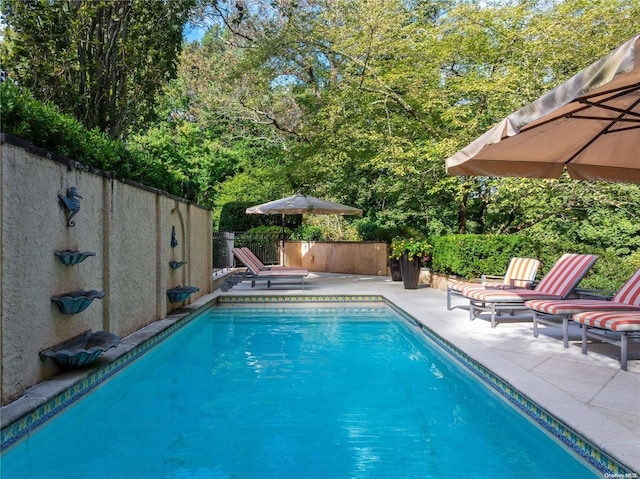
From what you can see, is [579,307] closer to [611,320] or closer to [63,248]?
[611,320]

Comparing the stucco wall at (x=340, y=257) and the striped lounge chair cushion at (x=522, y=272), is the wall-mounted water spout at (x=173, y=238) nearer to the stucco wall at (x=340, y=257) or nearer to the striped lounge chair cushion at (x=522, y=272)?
the striped lounge chair cushion at (x=522, y=272)

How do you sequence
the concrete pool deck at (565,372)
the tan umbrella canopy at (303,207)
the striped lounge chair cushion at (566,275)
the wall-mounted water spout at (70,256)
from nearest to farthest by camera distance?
the concrete pool deck at (565,372) < the wall-mounted water spout at (70,256) < the striped lounge chair cushion at (566,275) < the tan umbrella canopy at (303,207)

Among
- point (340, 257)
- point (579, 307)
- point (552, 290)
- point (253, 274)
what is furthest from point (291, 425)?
point (340, 257)

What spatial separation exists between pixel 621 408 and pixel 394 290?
8077 mm

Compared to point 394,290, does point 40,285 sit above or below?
above

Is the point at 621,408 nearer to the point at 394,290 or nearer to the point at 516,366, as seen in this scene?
the point at 516,366

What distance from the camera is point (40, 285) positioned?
4.05 metres

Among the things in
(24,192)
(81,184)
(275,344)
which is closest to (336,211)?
(275,344)

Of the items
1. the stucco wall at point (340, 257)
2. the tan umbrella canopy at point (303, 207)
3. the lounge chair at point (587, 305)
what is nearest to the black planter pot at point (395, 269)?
the tan umbrella canopy at point (303, 207)

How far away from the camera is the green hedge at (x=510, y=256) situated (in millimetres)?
9148

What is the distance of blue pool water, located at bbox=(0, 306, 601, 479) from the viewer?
3082mm

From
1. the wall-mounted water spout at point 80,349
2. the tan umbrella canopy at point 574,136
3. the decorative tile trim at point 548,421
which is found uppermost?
the tan umbrella canopy at point 574,136

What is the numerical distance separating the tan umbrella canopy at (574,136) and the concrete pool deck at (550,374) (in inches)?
79.0

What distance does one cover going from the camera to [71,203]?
177 inches
